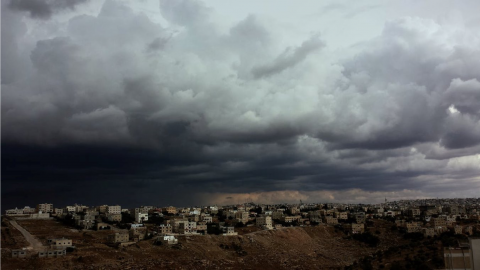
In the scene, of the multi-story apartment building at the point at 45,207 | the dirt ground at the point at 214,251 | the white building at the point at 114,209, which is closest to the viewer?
the dirt ground at the point at 214,251

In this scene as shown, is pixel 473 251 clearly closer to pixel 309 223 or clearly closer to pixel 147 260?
pixel 147 260

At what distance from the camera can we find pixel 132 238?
86.2 meters

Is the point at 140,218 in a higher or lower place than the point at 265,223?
higher

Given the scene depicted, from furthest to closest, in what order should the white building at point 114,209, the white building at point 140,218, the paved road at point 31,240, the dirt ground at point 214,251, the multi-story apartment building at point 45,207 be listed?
the white building at point 114,209 < the multi-story apartment building at point 45,207 < the white building at point 140,218 < the paved road at point 31,240 < the dirt ground at point 214,251

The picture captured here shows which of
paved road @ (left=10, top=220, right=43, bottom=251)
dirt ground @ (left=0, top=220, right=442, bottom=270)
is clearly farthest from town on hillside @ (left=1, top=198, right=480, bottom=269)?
dirt ground @ (left=0, top=220, right=442, bottom=270)

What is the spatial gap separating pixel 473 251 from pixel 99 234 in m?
79.8

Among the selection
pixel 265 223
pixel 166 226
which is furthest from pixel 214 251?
pixel 265 223

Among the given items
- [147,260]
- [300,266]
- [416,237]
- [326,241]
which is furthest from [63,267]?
[416,237]

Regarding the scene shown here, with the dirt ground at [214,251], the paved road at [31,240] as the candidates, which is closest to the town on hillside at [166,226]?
the paved road at [31,240]

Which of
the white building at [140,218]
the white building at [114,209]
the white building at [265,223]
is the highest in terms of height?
the white building at [114,209]

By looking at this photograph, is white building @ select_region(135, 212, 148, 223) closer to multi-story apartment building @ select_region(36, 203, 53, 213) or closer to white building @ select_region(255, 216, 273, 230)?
white building @ select_region(255, 216, 273, 230)

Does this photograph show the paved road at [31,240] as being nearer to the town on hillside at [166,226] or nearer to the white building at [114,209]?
the town on hillside at [166,226]

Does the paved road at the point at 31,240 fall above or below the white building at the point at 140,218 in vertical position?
below

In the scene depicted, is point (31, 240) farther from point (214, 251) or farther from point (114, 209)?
point (114, 209)
